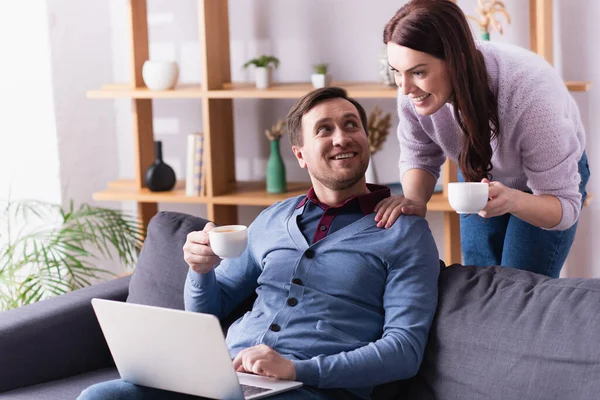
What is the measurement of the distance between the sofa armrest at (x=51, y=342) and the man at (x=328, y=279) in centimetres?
52

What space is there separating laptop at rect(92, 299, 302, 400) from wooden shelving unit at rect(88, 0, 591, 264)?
1782 millimetres

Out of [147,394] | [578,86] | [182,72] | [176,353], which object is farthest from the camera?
[182,72]

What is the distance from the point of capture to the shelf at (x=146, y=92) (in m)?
3.82

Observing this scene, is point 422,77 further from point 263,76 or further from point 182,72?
point 182,72

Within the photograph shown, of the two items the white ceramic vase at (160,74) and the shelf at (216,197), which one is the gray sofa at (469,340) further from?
the white ceramic vase at (160,74)

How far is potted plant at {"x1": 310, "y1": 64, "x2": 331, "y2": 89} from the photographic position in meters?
3.72

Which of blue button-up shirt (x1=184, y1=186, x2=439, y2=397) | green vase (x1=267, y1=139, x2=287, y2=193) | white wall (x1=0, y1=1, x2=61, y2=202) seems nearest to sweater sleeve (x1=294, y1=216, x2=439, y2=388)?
blue button-up shirt (x1=184, y1=186, x2=439, y2=397)

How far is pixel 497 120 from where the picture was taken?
86.7 inches

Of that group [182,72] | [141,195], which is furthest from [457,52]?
[182,72]

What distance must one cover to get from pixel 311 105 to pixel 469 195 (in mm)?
596

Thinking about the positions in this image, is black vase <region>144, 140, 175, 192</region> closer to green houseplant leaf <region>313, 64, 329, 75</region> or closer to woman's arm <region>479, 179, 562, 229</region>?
green houseplant leaf <region>313, 64, 329, 75</region>

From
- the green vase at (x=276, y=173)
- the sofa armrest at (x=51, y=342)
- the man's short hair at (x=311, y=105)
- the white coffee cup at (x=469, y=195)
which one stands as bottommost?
the sofa armrest at (x=51, y=342)

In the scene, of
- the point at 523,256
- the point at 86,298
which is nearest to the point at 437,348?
the point at 523,256

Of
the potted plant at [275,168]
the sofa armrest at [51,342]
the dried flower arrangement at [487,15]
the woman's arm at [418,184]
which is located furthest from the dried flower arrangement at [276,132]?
the woman's arm at [418,184]
